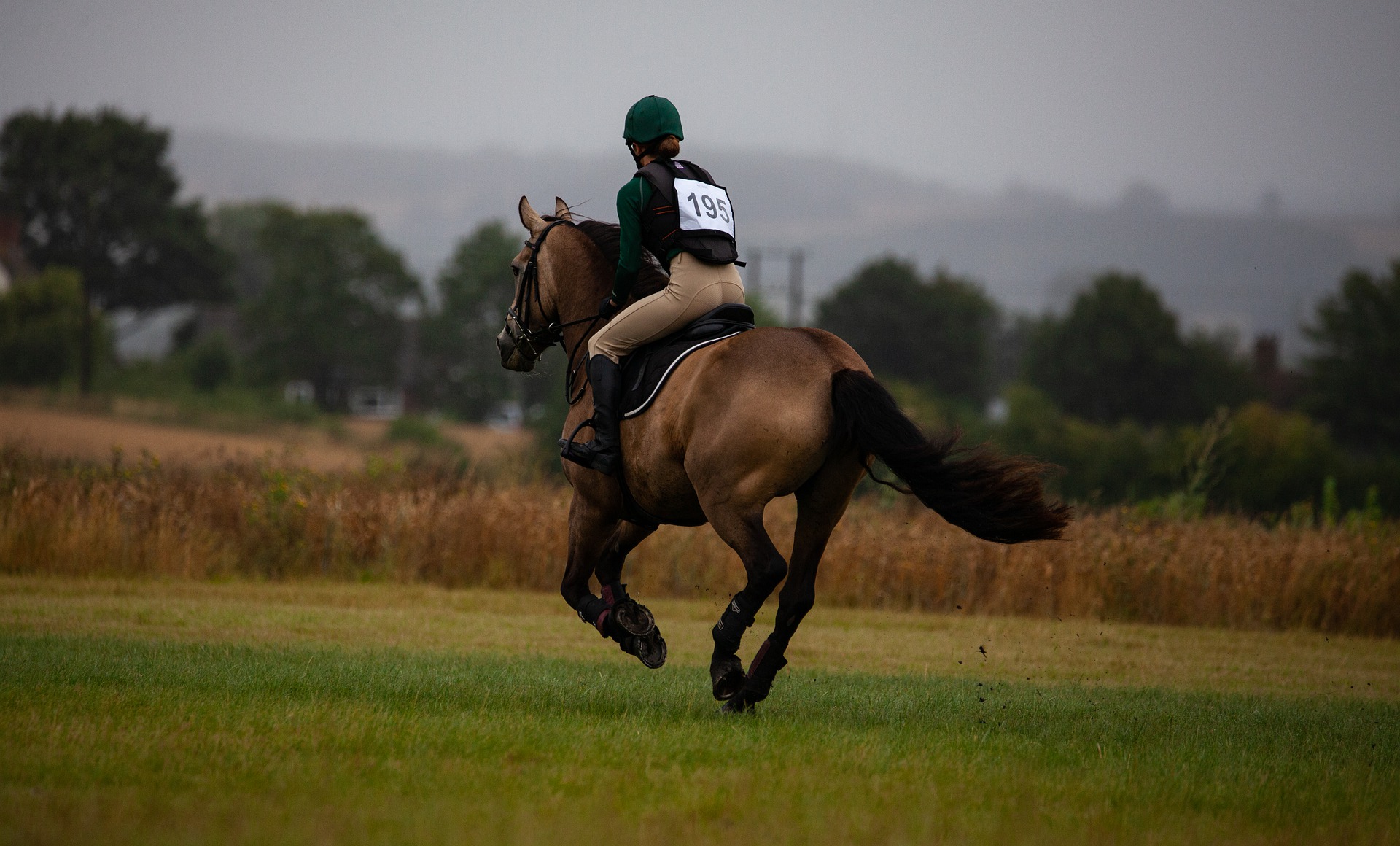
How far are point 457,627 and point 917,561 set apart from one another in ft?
18.6

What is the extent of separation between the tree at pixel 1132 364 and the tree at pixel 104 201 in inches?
2035

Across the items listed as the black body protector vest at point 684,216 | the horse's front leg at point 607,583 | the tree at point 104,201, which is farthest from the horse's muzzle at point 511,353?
the tree at point 104,201

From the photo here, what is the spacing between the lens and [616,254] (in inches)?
337

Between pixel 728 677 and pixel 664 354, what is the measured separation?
187 centimetres

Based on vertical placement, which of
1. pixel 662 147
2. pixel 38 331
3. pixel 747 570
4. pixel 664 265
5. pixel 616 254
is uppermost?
pixel 662 147

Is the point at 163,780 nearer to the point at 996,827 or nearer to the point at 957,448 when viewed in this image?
the point at 996,827

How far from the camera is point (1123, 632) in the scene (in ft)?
44.6

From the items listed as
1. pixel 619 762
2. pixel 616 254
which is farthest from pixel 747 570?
pixel 616 254

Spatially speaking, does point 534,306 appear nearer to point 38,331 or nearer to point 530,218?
point 530,218

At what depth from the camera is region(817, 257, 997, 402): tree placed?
77875 millimetres

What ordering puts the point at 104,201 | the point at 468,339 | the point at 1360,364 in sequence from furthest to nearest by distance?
the point at 468,339, the point at 104,201, the point at 1360,364

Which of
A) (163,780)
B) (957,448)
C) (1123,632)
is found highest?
(957,448)

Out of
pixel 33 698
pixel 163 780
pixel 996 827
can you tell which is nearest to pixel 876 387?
pixel 996 827

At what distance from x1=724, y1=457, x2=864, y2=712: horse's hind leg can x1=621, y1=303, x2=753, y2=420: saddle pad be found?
99 cm
